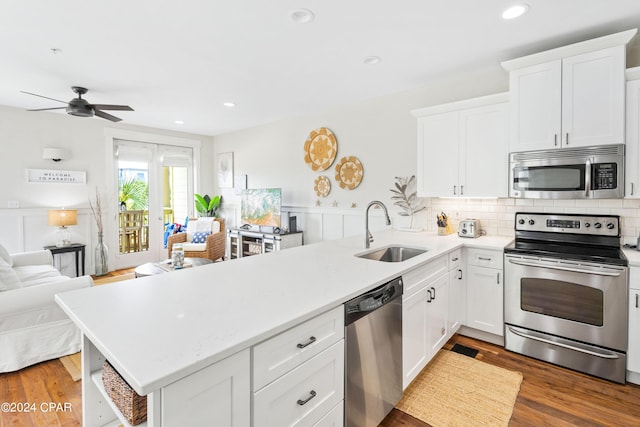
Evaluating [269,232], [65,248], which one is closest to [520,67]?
[269,232]

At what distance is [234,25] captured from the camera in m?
2.35

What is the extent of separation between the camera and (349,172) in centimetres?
437

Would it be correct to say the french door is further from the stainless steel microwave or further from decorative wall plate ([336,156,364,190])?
the stainless steel microwave

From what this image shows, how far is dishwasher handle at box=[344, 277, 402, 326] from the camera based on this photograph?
147cm

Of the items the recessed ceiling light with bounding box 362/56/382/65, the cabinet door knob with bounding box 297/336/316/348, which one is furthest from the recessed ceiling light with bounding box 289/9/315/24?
the cabinet door knob with bounding box 297/336/316/348

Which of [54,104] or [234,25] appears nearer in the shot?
[234,25]

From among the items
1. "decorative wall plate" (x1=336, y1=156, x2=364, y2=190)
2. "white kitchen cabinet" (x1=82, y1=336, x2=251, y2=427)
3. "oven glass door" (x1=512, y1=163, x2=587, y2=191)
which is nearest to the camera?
"white kitchen cabinet" (x1=82, y1=336, x2=251, y2=427)

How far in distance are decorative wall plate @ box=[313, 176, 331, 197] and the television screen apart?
25.4 inches

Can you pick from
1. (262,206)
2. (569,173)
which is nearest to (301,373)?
(569,173)

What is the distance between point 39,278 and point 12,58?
215 centimetres

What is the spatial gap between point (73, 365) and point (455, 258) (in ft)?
10.8

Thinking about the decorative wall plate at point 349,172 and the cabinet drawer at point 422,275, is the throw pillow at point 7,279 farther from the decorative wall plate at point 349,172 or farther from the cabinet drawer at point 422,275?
the decorative wall plate at point 349,172

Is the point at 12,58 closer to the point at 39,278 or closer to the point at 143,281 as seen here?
the point at 39,278

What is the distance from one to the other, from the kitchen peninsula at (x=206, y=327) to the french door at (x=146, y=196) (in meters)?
4.66
